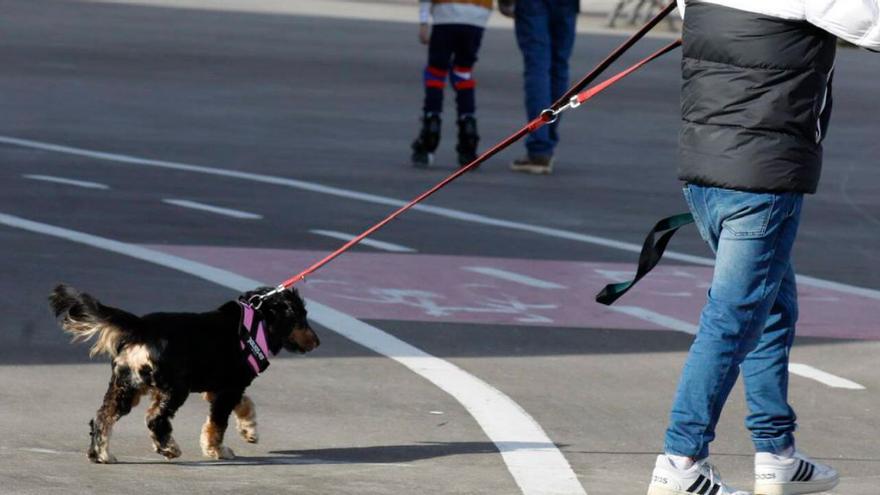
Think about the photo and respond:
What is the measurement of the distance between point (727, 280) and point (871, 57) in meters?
28.2

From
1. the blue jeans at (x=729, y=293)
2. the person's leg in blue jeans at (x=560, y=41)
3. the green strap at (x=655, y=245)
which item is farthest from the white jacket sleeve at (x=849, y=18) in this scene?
the person's leg in blue jeans at (x=560, y=41)

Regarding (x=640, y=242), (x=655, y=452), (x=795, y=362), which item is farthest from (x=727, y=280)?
(x=640, y=242)

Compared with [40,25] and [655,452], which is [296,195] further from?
[40,25]

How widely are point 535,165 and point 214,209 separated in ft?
12.4

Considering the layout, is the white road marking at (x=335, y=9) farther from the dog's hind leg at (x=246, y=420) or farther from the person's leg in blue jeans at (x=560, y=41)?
the dog's hind leg at (x=246, y=420)

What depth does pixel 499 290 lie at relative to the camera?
10.8 metres

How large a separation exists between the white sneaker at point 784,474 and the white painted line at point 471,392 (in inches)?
22.9

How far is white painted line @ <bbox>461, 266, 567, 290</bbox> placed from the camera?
36.1 feet

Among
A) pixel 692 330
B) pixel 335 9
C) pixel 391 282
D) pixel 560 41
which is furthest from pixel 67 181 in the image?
pixel 335 9

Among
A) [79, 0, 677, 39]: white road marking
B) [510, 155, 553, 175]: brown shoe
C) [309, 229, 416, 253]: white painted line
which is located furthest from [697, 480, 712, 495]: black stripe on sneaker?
[79, 0, 677, 39]: white road marking

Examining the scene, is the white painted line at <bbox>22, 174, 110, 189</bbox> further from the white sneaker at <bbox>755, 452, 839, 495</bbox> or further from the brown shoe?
the white sneaker at <bbox>755, 452, 839, 495</bbox>

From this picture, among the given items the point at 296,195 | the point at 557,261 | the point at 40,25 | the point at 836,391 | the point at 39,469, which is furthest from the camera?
the point at 40,25

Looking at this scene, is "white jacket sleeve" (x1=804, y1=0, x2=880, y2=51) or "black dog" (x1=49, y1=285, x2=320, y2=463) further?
"black dog" (x1=49, y1=285, x2=320, y2=463)

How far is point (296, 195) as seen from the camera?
14328 millimetres
